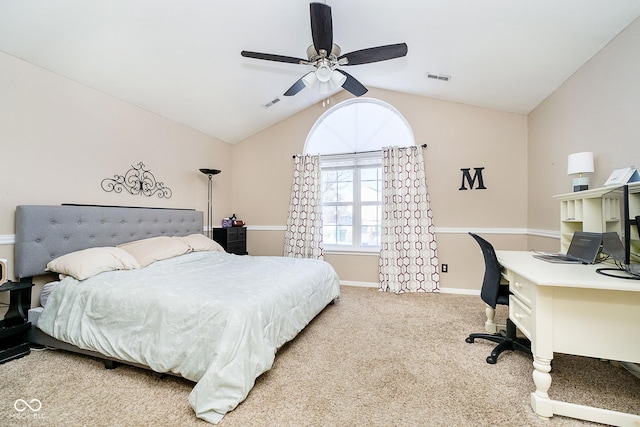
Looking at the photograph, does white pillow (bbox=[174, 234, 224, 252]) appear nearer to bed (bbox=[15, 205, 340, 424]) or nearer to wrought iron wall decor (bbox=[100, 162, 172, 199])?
bed (bbox=[15, 205, 340, 424])

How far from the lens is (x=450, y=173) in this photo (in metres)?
3.74

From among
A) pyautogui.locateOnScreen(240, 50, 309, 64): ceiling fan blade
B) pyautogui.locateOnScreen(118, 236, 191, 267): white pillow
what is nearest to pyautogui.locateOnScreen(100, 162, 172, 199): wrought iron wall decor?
pyautogui.locateOnScreen(118, 236, 191, 267): white pillow

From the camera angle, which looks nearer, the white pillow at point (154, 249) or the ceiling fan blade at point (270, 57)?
the ceiling fan blade at point (270, 57)

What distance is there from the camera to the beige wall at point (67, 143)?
85.0 inches

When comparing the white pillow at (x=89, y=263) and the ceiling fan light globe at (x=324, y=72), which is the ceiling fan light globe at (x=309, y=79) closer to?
the ceiling fan light globe at (x=324, y=72)

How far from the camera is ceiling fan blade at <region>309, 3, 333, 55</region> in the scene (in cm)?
172

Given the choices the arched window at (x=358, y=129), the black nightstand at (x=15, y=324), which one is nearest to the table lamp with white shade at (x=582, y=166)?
the arched window at (x=358, y=129)

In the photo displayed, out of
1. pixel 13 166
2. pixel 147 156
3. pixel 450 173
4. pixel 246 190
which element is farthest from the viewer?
pixel 246 190

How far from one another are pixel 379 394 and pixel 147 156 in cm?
352

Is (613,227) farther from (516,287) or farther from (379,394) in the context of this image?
(379,394)

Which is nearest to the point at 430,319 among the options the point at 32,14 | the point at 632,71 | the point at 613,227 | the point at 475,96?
the point at 613,227

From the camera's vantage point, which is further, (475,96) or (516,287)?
(475,96)

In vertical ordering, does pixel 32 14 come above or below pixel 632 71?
above

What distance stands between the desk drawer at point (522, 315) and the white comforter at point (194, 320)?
156cm
